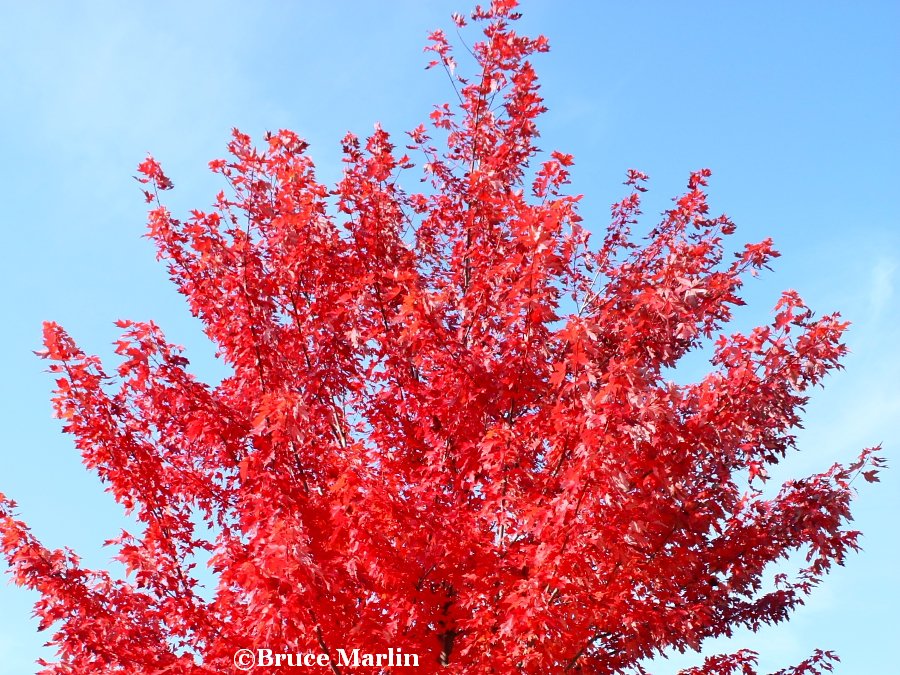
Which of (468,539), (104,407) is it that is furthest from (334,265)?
(468,539)

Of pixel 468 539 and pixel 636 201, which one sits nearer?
pixel 468 539

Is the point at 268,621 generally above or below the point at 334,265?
below

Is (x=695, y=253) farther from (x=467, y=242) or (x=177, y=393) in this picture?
(x=177, y=393)

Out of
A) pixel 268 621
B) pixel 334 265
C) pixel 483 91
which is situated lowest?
pixel 268 621

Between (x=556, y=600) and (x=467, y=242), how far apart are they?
402 cm

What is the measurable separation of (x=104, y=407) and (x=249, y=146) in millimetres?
2806

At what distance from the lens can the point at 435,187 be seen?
32.7 ft

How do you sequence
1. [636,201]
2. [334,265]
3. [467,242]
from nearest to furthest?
[334,265], [467,242], [636,201]

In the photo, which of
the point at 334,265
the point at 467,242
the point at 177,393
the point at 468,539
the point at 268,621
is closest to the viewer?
the point at 268,621

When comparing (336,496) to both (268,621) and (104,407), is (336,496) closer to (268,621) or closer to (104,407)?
(268,621)

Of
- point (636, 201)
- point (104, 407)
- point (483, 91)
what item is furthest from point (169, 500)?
point (636, 201)

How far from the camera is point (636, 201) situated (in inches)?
409

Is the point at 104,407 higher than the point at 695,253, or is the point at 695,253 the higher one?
the point at 695,253

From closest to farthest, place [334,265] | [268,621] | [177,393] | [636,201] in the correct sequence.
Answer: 1. [268,621]
2. [177,393]
3. [334,265]
4. [636,201]
